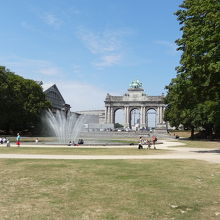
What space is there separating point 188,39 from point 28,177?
20.1m

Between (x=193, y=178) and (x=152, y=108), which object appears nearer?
(x=193, y=178)

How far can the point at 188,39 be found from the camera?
27.3 metres

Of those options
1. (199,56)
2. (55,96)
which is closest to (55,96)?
(55,96)

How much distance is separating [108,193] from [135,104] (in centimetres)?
13942

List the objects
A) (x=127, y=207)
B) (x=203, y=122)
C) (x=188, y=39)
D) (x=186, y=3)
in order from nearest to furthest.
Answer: (x=127, y=207) → (x=188, y=39) → (x=186, y=3) → (x=203, y=122)

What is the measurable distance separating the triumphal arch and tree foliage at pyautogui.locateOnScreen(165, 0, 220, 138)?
387ft

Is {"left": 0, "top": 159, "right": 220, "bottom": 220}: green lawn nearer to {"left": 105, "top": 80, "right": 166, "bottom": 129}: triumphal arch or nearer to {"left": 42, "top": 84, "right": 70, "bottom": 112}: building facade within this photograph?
{"left": 42, "top": 84, "right": 70, "bottom": 112}: building facade

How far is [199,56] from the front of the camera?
1003 inches

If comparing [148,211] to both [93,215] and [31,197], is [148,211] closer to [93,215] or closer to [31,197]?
[93,215]

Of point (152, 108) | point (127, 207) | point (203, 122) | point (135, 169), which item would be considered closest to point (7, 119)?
point (203, 122)

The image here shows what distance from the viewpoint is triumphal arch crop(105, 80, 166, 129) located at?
148750mm

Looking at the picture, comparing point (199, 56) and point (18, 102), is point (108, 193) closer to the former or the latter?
point (199, 56)

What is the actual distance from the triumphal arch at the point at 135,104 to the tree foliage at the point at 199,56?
11811 centimetres

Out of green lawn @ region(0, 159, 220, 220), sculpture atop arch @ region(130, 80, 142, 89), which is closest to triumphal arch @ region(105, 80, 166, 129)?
sculpture atop arch @ region(130, 80, 142, 89)
